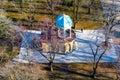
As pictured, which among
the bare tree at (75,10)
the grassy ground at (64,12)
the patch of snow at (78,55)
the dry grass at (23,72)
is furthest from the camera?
the grassy ground at (64,12)

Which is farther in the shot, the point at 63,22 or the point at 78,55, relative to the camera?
the point at 78,55

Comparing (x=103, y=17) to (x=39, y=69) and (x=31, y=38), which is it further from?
(x=39, y=69)

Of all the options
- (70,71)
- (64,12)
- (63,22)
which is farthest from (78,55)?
(64,12)

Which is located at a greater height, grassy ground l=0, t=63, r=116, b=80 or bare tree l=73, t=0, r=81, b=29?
bare tree l=73, t=0, r=81, b=29

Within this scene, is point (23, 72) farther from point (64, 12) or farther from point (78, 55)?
point (64, 12)

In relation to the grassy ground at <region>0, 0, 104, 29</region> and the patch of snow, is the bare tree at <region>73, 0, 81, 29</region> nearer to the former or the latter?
the grassy ground at <region>0, 0, 104, 29</region>

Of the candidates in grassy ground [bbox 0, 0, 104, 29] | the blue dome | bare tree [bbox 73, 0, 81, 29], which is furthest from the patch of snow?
the blue dome

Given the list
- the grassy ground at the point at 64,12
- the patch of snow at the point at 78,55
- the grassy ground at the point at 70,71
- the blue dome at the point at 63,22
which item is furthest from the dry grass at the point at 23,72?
the grassy ground at the point at 64,12

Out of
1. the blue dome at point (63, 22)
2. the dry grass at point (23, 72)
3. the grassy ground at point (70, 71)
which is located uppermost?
the blue dome at point (63, 22)

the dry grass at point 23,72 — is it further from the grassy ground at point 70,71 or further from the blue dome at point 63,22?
the blue dome at point 63,22
